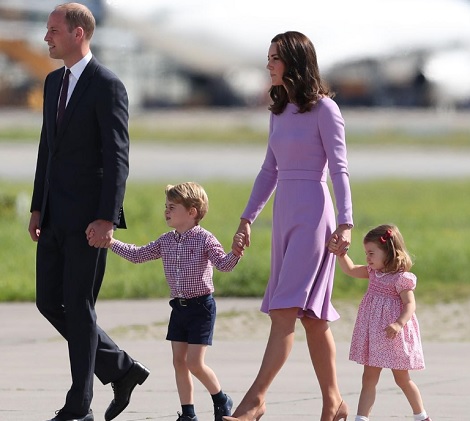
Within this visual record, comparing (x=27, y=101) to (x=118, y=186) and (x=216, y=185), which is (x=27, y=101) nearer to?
(x=216, y=185)

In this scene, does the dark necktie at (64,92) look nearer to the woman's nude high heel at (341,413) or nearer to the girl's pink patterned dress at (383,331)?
the girl's pink patterned dress at (383,331)

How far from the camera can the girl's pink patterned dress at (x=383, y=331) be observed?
19.5 feet

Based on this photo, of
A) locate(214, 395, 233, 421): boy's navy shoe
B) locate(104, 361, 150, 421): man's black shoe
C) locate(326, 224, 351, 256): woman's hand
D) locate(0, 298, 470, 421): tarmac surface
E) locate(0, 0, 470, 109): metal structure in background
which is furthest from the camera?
locate(0, 0, 470, 109): metal structure in background

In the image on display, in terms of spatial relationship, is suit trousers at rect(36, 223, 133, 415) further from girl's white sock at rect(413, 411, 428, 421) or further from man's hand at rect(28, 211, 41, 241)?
girl's white sock at rect(413, 411, 428, 421)

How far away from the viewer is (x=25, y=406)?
682 cm

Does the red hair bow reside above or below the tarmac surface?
above

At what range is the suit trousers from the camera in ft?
19.8

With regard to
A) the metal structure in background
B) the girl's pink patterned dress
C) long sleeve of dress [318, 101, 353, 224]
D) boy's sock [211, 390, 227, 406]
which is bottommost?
boy's sock [211, 390, 227, 406]

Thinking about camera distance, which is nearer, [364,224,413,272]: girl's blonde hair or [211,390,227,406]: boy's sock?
[364,224,413,272]: girl's blonde hair

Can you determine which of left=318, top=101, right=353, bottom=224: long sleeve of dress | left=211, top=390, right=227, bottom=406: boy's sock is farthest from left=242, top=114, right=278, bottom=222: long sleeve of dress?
left=211, top=390, right=227, bottom=406: boy's sock

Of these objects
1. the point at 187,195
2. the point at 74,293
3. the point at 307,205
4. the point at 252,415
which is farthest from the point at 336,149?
the point at 74,293

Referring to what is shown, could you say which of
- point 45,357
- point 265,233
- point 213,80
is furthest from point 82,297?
point 213,80

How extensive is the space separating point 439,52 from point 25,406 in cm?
5892

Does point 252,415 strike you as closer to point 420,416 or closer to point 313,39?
point 420,416
